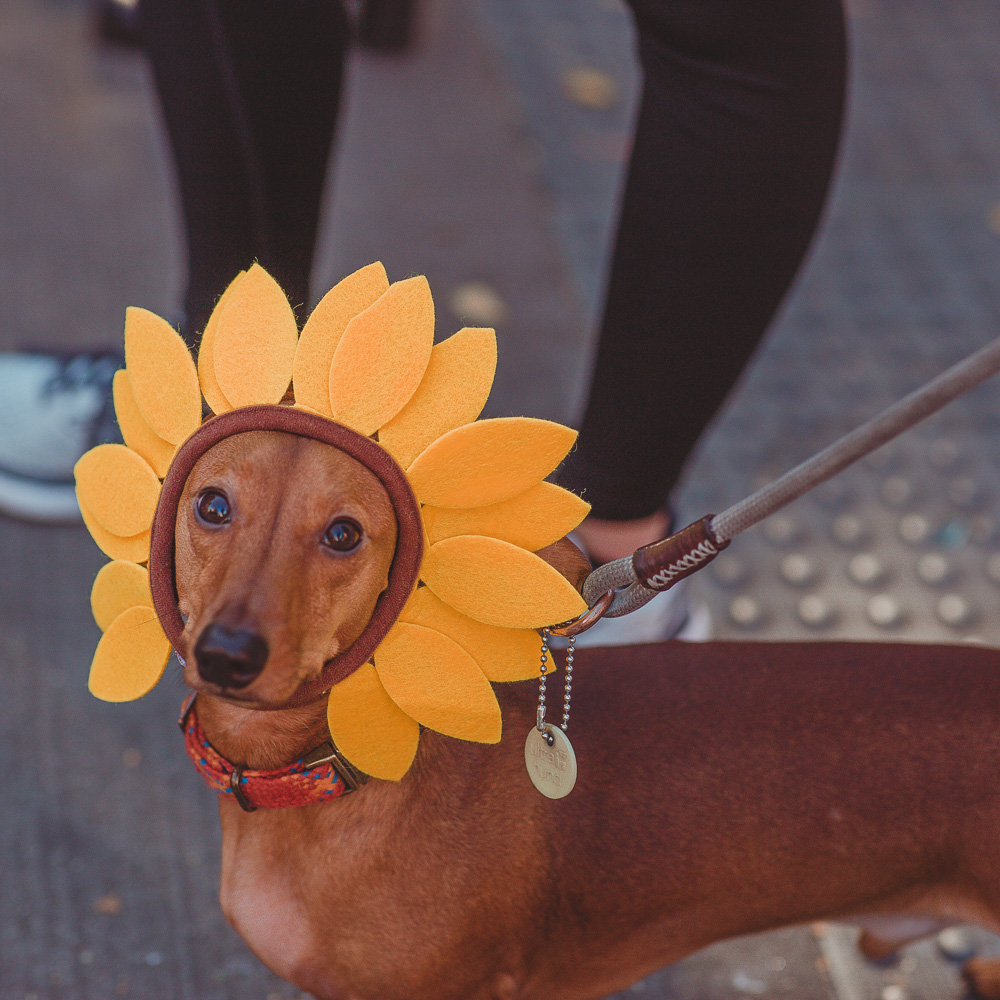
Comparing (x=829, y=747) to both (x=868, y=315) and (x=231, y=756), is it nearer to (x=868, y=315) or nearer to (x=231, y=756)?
(x=231, y=756)

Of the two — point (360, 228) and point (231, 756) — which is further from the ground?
point (231, 756)

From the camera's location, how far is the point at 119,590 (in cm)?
113

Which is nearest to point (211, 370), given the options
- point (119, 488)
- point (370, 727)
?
Answer: point (119, 488)

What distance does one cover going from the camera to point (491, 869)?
1.23 m

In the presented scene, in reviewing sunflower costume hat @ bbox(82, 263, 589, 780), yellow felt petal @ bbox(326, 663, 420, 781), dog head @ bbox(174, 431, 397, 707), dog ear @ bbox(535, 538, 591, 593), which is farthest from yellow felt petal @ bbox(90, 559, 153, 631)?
dog ear @ bbox(535, 538, 591, 593)

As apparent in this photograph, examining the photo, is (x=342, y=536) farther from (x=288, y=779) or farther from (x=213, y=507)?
(x=288, y=779)

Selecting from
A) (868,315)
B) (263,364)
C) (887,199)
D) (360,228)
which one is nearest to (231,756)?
(263,364)

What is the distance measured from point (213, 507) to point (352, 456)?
0.45 ft

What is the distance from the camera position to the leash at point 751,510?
904 millimetres

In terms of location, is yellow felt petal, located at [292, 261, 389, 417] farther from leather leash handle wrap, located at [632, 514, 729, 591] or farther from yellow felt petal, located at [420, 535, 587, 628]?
leather leash handle wrap, located at [632, 514, 729, 591]

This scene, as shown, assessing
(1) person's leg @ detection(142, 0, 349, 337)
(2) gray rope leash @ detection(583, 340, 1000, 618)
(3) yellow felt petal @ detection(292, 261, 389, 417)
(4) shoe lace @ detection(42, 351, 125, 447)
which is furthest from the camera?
(4) shoe lace @ detection(42, 351, 125, 447)

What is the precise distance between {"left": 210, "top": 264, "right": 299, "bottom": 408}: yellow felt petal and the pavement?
94cm

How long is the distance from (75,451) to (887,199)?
2.28m

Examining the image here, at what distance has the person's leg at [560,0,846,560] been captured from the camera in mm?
1263
